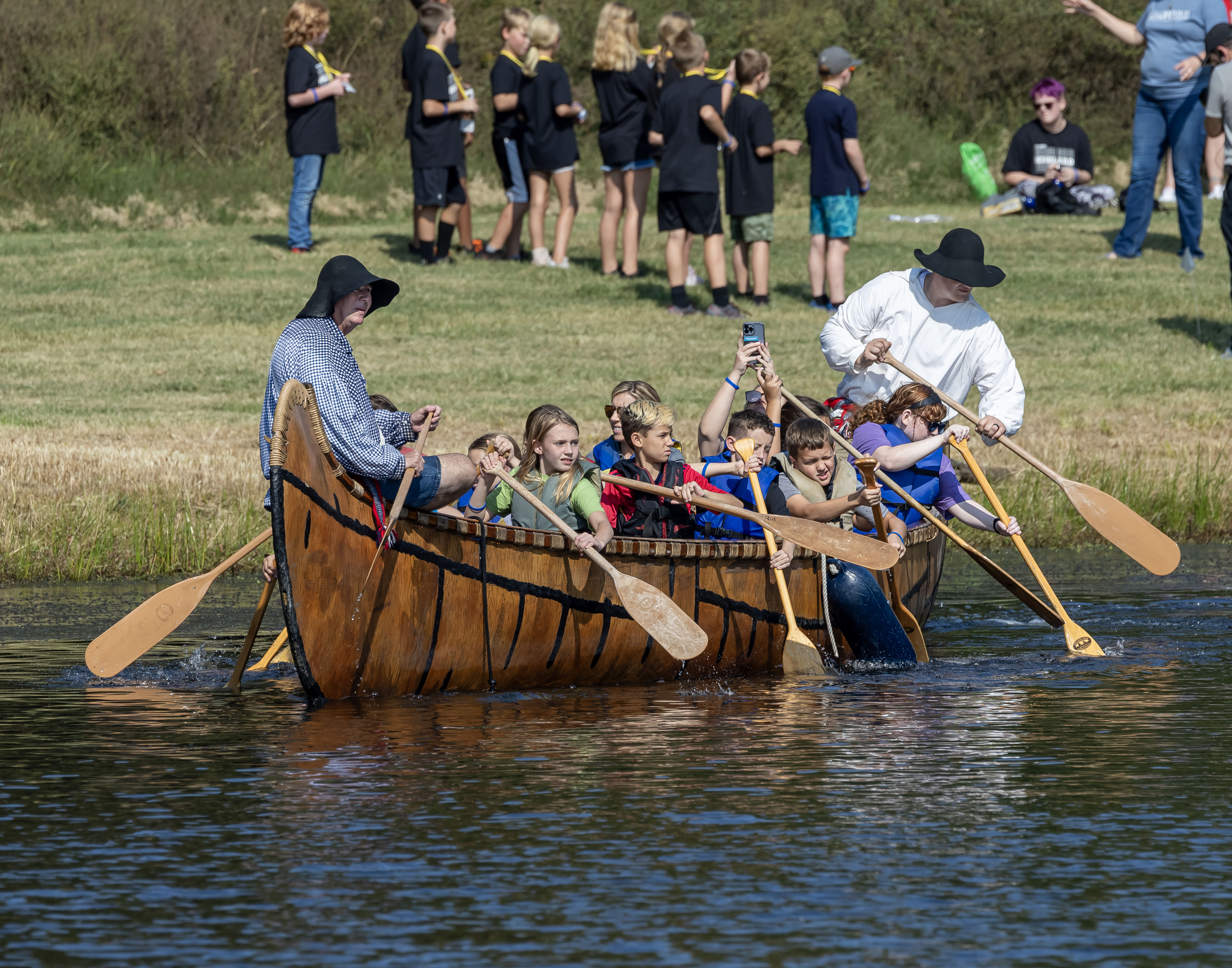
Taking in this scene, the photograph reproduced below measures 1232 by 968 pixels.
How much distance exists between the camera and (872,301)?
10273mm

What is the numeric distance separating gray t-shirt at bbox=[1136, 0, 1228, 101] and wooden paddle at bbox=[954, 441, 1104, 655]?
9206 millimetres

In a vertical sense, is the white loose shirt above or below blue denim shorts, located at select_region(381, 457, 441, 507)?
above

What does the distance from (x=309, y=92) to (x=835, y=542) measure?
10.6 m

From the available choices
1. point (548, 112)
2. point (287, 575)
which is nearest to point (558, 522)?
point (287, 575)

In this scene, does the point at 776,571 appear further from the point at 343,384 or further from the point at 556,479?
the point at 343,384

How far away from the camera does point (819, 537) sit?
9086 millimetres

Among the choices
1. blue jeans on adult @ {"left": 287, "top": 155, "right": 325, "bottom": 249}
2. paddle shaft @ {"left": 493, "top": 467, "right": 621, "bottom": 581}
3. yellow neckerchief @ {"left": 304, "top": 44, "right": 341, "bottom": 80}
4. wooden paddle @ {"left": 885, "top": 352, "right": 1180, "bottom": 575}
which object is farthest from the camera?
blue jeans on adult @ {"left": 287, "top": 155, "right": 325, "bottom": 249}

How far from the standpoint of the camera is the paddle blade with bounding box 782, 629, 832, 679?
29.7ft

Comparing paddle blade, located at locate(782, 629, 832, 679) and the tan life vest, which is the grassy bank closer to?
the tan life vest

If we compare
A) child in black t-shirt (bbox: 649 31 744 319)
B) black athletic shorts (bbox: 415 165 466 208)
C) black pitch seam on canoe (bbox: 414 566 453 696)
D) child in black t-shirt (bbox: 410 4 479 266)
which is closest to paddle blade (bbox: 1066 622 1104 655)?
black pitch seam on canoe (bbox: 414 566 453 696)

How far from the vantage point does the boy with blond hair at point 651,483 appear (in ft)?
30.2

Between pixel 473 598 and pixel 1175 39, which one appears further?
pixel 1175 39

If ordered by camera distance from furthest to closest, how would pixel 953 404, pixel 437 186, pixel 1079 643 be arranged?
1. pixel 437 186
2. pixel 953 404
3. pixel 1079 643

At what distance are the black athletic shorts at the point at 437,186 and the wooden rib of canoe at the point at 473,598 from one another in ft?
31.4
